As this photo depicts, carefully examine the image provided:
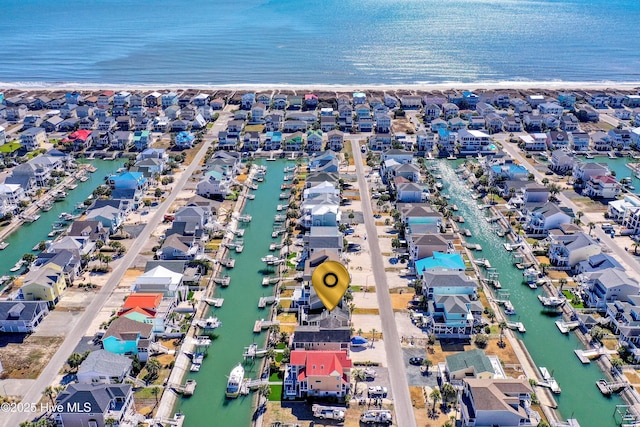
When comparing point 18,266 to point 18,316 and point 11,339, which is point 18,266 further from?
point 11,339

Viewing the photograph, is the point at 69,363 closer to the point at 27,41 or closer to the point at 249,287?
the point at 249,287

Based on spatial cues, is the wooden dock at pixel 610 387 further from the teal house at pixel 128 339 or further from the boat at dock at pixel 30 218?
the boat at dock at pixel 30 218

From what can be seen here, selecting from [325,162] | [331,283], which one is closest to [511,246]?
[325,162]

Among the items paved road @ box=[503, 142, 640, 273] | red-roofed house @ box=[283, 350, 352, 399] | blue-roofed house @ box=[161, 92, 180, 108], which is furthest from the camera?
blue-roofed house @ box=[161, 92, 180, 108]

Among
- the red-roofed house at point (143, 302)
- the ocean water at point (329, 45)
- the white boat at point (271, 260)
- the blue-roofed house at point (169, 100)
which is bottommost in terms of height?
the white boat at point (271, 260)

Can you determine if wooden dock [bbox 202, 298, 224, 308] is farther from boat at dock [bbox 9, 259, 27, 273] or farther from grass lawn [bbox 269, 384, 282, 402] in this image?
boat at dock [bbox 9, 259, 27, 273]

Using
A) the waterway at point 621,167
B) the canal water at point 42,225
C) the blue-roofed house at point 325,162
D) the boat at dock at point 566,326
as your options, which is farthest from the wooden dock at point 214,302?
the waterway at point 621,167

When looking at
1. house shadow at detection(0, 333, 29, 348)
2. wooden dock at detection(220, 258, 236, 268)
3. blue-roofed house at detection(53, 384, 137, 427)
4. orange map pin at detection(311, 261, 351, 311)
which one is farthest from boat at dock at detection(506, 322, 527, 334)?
house shadow at detection(0, 333, 29, 348)
